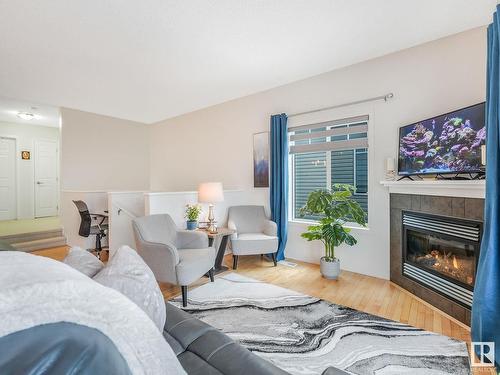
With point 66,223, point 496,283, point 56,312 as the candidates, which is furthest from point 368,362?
point 66,223

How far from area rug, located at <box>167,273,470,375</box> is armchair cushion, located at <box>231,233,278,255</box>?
0.81 m

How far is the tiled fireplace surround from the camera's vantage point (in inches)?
83.9

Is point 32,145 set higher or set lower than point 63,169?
higher

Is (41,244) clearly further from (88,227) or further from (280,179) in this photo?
(280,179)

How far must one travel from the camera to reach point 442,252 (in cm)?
255

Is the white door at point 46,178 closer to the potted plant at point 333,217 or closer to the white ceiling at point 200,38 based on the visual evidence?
the white ceiling at point 200,38

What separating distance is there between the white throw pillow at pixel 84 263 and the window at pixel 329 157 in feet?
10.4

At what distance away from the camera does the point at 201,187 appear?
355cm

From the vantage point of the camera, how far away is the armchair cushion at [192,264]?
8.01 feet

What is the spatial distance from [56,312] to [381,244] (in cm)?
339

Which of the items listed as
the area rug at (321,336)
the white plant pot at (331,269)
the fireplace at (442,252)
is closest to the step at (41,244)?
the area rug at (321,336)

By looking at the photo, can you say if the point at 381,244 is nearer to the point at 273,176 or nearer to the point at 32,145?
the point at 273,176

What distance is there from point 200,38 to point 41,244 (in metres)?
4.51

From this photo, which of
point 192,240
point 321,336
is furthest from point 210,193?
point 321,336
